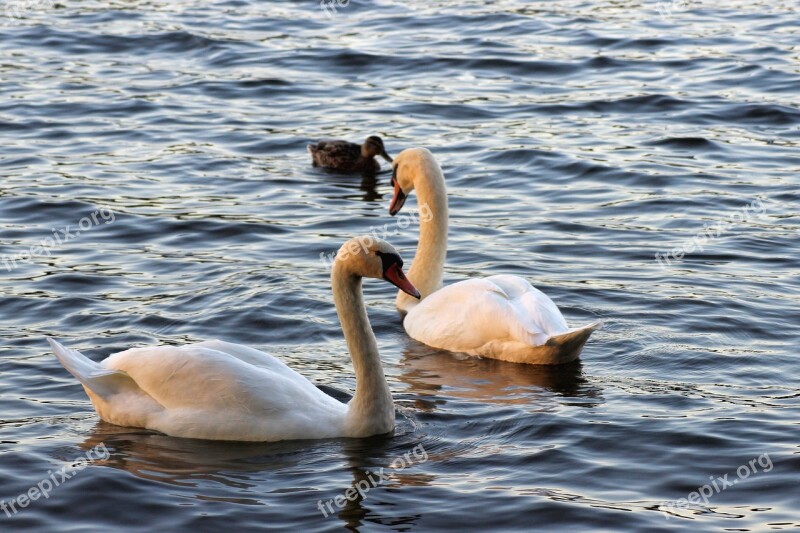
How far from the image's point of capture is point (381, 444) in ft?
26.8

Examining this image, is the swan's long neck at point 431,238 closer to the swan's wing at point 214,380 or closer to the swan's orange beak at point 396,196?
the swan's orange beak at point 396,196

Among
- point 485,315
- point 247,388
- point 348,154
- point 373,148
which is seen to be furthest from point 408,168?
point 247,388

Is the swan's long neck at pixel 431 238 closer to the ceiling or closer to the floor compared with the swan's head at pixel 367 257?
closer to the floor

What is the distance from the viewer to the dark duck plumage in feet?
50.4

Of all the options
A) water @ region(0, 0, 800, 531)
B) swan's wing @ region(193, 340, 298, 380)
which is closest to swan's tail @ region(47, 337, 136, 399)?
water @ region(0, 0, 800, 531)

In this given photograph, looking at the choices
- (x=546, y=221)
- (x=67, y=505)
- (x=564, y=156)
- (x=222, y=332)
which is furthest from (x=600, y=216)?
(x=67, y=505)

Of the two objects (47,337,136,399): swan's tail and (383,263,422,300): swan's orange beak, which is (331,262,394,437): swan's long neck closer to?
(383,263,422,300): swan's orange beak

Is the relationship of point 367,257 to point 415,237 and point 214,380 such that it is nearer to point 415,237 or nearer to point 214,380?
point 214,380

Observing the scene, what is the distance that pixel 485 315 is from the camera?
9.95 meters

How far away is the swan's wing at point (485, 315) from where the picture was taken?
9.68 m

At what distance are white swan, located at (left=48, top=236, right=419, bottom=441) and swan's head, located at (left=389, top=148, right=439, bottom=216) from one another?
350 centimetres

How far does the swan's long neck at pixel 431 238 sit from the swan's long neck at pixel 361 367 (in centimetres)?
321

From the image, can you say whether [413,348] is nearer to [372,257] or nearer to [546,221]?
[372,257]

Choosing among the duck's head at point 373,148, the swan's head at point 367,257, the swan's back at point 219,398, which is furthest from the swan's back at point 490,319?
the duck's head at point 373,148
